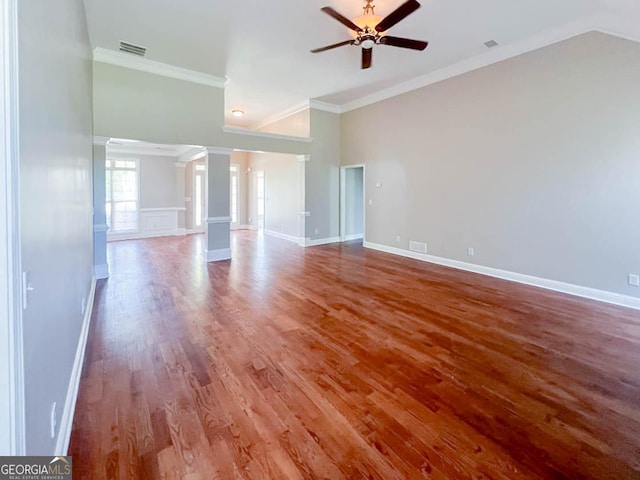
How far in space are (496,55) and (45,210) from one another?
19.9ft

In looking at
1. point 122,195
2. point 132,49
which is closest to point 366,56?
point 132,49

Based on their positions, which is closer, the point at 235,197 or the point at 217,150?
the point at 217,150

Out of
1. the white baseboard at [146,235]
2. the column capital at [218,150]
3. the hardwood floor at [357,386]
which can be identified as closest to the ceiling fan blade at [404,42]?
the hardwood floor at [357,386]

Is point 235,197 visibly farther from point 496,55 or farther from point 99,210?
point 496,55

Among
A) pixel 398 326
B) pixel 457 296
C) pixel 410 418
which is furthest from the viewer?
pixel 457 296

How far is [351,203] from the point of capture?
9039 millimetres

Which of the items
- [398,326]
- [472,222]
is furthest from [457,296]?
[472,222]

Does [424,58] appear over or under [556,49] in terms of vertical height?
over

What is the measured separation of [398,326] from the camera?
130 inches

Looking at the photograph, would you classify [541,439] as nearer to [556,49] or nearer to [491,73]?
[556,49]

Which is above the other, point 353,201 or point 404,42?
point 404,42

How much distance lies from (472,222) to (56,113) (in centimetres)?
567

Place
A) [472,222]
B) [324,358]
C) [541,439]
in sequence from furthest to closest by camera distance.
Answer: [472,222], [324,358], [541,439]

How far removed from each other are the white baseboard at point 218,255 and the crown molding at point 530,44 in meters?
4.81
